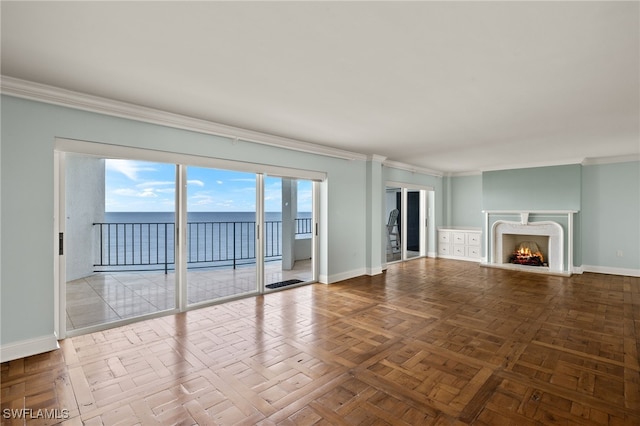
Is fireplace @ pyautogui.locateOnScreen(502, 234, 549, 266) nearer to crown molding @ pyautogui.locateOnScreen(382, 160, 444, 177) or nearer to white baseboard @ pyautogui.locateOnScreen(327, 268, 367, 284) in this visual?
crown molding @ pyautogui.locateOnScreen(382, 160, 444, 177)

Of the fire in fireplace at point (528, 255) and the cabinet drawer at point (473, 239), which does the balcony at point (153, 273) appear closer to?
the cabinet drawer at point (473, 239)

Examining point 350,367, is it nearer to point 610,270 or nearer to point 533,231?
point 533,231

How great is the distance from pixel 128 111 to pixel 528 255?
25.4 ft

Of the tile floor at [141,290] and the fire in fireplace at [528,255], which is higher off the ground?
the fire in fireplace at [528,255]

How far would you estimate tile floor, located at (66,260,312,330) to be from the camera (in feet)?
11.7

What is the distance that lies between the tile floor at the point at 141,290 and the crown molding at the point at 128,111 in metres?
2.19

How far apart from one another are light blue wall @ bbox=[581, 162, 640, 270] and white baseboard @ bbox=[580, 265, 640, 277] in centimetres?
5

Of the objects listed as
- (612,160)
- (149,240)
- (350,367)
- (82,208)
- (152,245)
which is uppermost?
(612,160)

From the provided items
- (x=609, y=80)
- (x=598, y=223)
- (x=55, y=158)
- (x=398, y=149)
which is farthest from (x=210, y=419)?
(x=598, y=223)

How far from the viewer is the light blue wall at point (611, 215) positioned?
226 inches

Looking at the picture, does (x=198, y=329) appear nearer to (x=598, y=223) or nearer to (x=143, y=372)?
(x=143, y=372)

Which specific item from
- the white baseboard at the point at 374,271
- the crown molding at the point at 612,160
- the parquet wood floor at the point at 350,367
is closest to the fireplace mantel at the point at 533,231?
the crown molding at the point at 612,160

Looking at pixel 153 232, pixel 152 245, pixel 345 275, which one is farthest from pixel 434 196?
pixel 152 245

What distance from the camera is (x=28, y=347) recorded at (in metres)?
2.59
